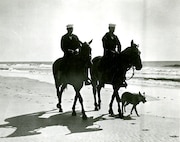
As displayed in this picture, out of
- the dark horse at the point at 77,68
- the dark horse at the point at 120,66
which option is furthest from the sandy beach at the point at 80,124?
the dark horse at the point at 120,66

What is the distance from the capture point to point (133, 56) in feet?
30.3

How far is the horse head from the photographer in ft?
30.0

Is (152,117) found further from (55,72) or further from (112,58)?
(55,72)

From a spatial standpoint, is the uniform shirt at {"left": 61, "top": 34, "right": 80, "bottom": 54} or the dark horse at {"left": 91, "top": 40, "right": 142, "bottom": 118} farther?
the uniform shirt at {"left": 61, "top": 34, "right": 80, "bottom": 54}

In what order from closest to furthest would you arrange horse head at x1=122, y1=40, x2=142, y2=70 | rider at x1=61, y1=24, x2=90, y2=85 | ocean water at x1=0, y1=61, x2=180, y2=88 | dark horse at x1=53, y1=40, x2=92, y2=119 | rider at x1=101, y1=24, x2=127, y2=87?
dark horse at x1=53, y1=40, x2=92, y2=119 < horse head at x1=122, y1=40, x2=142, y2=70 < rider at x1=61, y1=24, x2=90, y2=85 < rider at x1=101, y1=24, x2=127, y2=87 < ocean water at x1=0, y1=61, x2=180, y2=88

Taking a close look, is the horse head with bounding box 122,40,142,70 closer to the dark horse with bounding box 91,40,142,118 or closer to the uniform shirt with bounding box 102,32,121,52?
the dark horse with bounding box 91,40,142,118

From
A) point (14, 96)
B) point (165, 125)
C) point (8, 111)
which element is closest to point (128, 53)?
point (165, 125)

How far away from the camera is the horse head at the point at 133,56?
30.0 feet

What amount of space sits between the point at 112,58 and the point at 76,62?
124 centimetres

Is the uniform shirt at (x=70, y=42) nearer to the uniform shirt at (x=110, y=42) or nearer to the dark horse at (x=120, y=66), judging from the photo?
the uniform shirt at (x=110, y=42)

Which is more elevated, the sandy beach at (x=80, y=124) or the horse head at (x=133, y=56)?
the horse head at (x=133, y=56)

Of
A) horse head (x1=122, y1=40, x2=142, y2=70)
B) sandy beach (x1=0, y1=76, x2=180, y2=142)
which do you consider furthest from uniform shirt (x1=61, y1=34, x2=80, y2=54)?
sandy beach (x1=0, y1=76, x2=180, y2=142)

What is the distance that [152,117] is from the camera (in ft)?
31.0

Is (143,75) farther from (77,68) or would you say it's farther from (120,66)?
(77,68)
